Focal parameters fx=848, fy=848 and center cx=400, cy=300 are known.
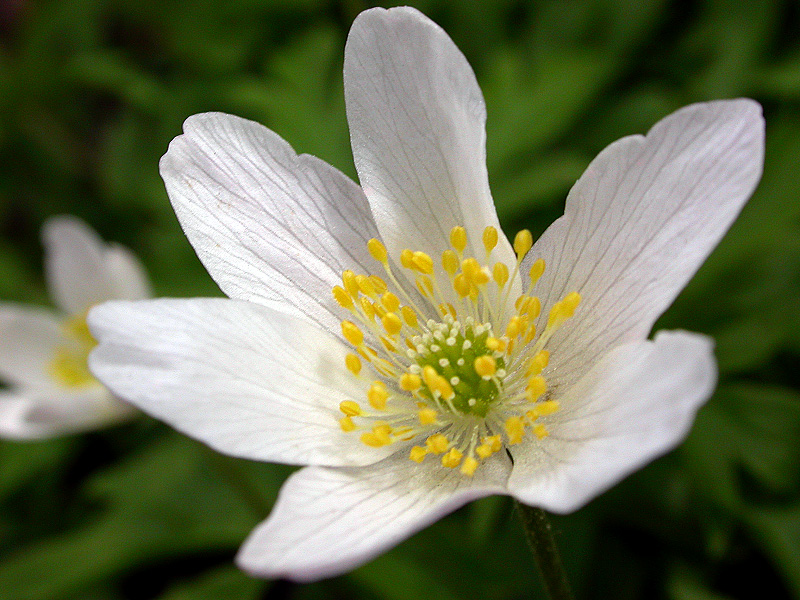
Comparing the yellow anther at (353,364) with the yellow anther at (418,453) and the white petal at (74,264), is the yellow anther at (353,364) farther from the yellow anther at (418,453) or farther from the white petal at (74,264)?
the white petal at (74,264)

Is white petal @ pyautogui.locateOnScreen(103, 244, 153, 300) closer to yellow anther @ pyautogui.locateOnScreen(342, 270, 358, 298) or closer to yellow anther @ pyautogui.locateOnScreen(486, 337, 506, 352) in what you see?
yellow anther @ pyautogui.locateOnScreen(342, 270, 358, 298)

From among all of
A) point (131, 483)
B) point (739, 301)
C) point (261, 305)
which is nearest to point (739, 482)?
point (739, 301)

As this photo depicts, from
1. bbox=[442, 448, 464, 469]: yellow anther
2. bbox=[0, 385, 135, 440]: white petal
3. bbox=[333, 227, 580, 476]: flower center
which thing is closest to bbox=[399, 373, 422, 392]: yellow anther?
bbox=[333, 227, 580, 476]: flower center

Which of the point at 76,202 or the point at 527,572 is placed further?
the point at 76,202

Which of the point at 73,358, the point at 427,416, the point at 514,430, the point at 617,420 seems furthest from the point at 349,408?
the point at 73,358

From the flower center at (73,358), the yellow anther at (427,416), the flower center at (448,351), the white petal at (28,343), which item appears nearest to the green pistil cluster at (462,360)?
the flower center at (448,351)

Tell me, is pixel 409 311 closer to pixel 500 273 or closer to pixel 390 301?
pixel 390 301

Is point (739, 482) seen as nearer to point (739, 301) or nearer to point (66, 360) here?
point (739, 301)
